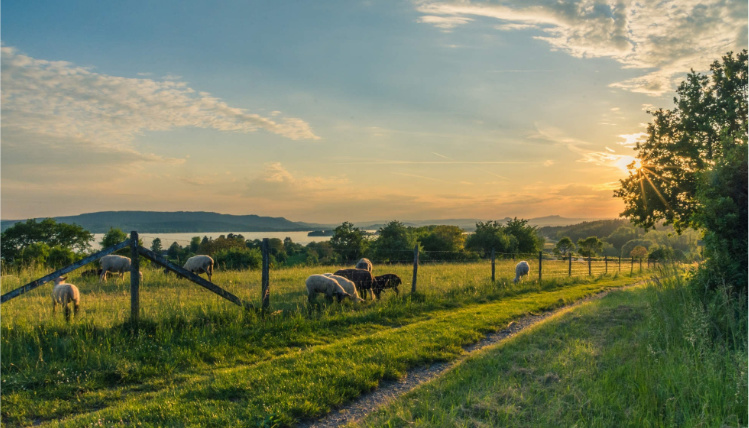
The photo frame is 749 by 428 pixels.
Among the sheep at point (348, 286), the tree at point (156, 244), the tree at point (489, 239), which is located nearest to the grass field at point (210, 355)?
the sheep at point (348, 286)

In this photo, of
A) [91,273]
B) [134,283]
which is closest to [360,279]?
[134,283]

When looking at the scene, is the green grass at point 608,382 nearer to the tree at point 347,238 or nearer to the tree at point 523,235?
the tree at point 347,238

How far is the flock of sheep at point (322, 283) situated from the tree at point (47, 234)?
26536mm

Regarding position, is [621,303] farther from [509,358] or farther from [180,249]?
[180,249]

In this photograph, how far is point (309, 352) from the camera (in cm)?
798

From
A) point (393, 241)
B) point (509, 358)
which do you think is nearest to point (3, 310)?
point (509, 358)

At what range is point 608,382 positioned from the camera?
584 centimetres

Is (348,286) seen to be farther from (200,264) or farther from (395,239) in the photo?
(395,239)

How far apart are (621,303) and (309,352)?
34.3 ft

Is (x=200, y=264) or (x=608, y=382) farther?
(x=200, y=264)

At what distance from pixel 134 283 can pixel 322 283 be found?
5.58 meters

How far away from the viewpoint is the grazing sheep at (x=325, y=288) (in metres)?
13.1

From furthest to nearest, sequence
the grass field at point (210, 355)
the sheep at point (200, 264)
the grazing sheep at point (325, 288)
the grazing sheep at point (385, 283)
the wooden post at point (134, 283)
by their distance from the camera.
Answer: the sheep at point (200, 264) < the grazing sheep at point (385, 283) < the grazing sheep at point (325, 288) < the wooden post at point (134, 283) < the grass field at point (210, 355)

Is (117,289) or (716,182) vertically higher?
(716,182)
